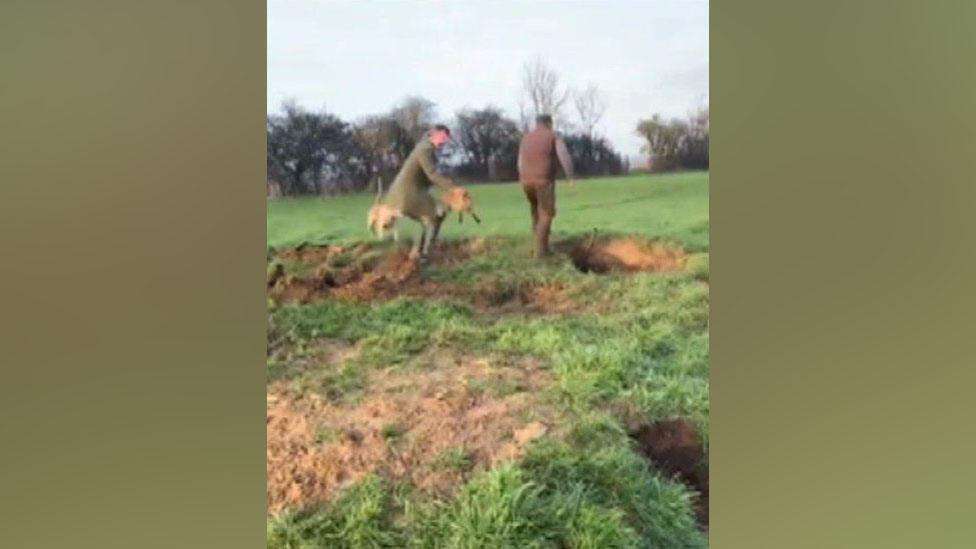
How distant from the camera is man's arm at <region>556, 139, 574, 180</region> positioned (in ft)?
8.45

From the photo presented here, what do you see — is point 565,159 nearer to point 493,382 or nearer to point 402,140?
point 402,140

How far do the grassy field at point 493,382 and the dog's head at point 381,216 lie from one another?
3 centimetres

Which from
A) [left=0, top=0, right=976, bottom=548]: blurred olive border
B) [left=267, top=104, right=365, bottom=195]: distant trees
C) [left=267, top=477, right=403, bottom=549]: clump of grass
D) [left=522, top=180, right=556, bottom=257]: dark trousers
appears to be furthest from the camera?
[left=522, top=180, right=556, bottom=257]: dark trousers

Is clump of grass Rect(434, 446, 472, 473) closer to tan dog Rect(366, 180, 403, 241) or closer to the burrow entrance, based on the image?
the burrow entrance

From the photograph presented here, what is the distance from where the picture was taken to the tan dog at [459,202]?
102 inches

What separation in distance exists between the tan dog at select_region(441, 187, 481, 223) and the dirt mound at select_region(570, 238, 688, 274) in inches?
13.8

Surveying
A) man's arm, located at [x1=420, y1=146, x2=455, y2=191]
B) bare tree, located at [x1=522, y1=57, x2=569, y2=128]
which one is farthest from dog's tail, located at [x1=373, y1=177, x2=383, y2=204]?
bare tree, located at [x1=522, y1=57, x2=569, y2=128]

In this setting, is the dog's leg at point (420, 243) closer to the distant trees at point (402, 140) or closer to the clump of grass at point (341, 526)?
the distant trees at point (402, 140)

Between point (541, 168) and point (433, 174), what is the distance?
336 millimetres

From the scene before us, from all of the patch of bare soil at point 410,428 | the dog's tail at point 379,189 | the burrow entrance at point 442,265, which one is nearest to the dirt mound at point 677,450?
the patch of bare soil at point 410,428
